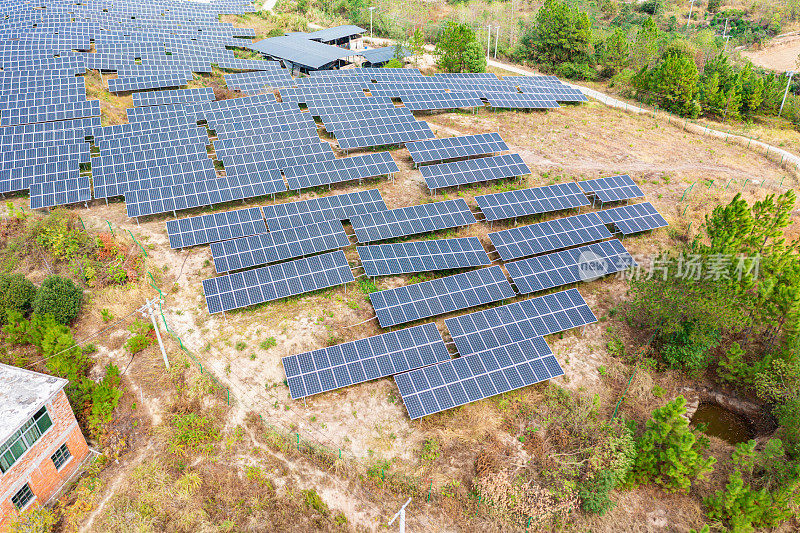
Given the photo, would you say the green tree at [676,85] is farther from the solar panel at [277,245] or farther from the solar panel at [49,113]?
the solar panel at [49,113]

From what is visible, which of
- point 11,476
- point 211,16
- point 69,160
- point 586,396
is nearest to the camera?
point 11,476

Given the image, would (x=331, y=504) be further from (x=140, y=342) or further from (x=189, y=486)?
(x=140, y=342)

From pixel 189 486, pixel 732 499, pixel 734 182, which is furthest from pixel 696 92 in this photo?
pixel 189 486

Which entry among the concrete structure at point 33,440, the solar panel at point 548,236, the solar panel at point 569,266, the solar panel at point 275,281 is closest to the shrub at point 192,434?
the concrete structure at point 33,440

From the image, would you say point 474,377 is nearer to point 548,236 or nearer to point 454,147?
point 548,236

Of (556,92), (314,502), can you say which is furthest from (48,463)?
(556,92)
